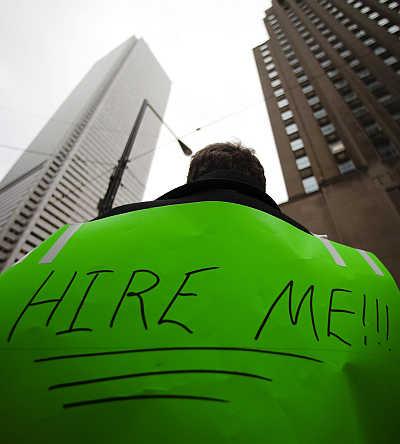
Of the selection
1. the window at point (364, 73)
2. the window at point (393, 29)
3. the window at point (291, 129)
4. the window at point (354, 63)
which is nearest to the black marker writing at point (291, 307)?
the window at point (291, 129)

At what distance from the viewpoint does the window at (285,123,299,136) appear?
16583 mm

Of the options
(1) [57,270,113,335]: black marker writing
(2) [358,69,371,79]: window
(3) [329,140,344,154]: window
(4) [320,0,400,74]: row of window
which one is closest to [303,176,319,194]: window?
(3) [329,140,344,154]: window

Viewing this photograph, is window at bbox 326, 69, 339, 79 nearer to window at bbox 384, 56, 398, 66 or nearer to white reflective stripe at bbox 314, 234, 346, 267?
window at bbox 384, 56, 398, 66

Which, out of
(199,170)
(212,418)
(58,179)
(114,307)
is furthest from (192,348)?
(58,179)

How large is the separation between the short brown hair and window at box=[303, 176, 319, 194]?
11.2 meters

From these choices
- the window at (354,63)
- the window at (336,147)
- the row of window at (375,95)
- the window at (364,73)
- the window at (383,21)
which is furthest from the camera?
the window at (383,21)

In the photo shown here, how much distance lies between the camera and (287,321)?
21.6 inches

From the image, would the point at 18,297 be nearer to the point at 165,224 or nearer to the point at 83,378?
the point at 83,378

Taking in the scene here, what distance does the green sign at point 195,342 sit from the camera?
401mm

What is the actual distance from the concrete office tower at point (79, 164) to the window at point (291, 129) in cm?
1516

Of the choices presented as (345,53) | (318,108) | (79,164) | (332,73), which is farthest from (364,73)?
(79,164)

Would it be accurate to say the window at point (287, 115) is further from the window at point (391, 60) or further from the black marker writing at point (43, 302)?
the black marker writing at point (43, 302)

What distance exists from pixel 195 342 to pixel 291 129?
1966 cm

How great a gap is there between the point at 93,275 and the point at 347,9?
133 feet
